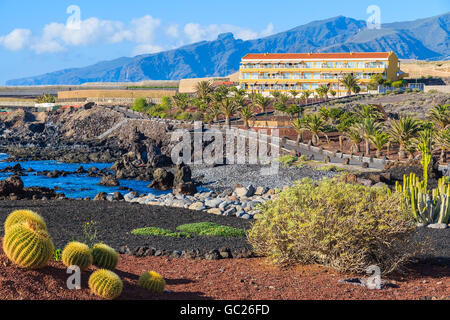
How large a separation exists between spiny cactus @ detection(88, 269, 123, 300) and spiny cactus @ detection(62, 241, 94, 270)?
1.10m

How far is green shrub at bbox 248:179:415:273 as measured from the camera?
532 inches

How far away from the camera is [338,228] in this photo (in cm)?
1337

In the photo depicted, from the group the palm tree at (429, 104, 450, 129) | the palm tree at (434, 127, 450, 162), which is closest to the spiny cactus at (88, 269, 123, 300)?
the palm tree at (434, 127, 450, 162)

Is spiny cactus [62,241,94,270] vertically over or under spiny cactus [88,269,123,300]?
over

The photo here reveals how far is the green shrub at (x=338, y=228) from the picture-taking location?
13.5 m

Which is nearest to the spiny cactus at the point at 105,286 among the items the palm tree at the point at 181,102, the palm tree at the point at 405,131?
the palm tree at the point at 405,131

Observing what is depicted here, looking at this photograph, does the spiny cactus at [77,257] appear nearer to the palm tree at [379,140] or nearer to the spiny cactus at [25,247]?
the spiny cactus at [25,247]

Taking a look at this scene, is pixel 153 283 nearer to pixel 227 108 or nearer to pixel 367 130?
pixel 367 130

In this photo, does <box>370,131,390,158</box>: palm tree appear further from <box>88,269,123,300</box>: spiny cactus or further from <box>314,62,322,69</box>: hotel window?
<box>314,62,322,69</box>: hotel window

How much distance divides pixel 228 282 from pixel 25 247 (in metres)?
4.73

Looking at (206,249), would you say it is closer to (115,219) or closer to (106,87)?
(115,219)

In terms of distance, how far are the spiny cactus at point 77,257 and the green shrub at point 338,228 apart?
4807 millimetres

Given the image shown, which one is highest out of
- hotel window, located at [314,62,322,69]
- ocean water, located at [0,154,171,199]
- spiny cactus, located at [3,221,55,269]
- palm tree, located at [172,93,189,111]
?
hotel window, located at [314,62,322,69]

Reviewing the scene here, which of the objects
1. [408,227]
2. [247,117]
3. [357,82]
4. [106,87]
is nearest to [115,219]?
[408,227]
